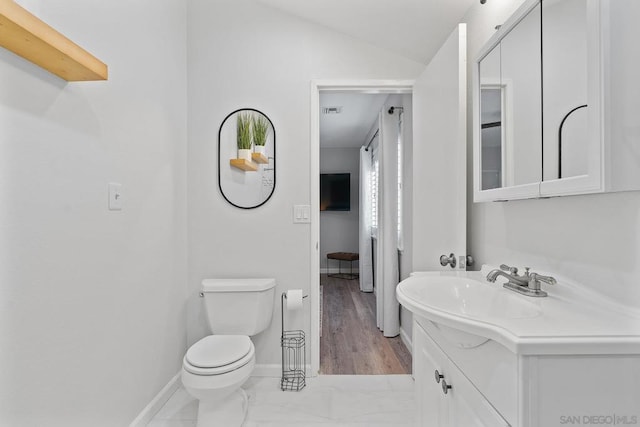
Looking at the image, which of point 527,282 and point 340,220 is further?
point 340,220

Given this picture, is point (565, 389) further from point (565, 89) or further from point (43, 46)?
point (43, 46)

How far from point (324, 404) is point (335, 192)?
4.25 metres

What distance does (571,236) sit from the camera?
101 centimetres

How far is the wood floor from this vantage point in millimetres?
2377

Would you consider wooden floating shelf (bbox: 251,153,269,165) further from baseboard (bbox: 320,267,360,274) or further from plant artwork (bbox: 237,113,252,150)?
baseboard (bbox: 320,267,360,274)

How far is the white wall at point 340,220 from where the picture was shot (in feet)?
19.8

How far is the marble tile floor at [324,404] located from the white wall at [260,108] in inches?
11.4

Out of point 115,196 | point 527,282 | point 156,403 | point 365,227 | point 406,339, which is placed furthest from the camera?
point 365,227

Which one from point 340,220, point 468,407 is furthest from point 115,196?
point 340,220

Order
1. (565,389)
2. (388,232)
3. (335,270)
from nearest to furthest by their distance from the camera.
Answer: (565,389), (388,232), (335,270)

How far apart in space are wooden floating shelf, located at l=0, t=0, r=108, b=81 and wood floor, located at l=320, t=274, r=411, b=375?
2218 mm

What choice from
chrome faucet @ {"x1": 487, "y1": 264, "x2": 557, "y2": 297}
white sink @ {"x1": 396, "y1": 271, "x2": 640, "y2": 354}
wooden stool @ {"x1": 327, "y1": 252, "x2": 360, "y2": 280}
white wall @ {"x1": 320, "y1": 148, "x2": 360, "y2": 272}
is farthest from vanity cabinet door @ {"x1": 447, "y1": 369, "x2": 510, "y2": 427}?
white wall @ {"x1": 320, "y1": 148, "x2": 360, "y2": 272}

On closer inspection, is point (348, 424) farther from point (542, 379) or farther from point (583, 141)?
point (583, 141)

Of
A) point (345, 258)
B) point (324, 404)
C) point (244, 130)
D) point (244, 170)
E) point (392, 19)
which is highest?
point (392, 19)
